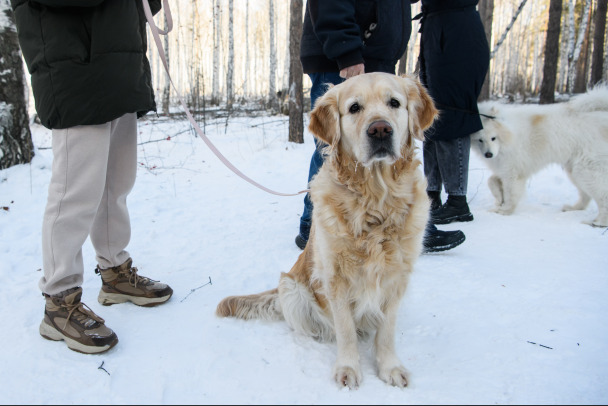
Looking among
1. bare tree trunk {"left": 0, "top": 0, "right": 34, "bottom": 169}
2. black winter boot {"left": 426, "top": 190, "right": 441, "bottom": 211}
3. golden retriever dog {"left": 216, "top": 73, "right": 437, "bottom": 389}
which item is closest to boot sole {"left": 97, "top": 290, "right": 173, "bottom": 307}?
golden retriever dog {"left": 216, "top": 73, "right": 437, "bottom": 389}

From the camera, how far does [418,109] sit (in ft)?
6.59

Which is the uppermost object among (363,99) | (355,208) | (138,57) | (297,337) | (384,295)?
(138,57)

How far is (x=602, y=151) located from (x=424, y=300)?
10.7 ft

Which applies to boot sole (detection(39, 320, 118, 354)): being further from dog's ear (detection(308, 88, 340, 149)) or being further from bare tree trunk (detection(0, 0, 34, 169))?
bare tree trunk (detection(0, 0, 34, 169))

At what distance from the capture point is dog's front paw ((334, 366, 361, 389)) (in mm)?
1628

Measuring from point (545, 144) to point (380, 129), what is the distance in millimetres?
3730

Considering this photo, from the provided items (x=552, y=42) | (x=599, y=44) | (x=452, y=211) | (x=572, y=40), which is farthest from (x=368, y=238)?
(x=572, y=40)

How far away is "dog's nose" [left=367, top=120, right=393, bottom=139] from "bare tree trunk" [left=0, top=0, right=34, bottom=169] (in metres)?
4.51

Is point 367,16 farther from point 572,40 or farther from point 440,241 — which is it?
point 572,40

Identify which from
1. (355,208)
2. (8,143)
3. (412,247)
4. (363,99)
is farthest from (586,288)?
(8,143)

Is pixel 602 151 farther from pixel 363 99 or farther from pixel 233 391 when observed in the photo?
pixel 233 391

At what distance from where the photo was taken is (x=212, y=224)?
3789 mm

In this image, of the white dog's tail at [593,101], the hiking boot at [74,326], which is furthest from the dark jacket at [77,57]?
the white dog's tail at [593,101]

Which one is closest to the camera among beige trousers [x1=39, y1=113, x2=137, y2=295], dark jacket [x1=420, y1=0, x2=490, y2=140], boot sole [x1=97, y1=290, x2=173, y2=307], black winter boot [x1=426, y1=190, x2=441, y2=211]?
beige trousers [x1=39, y1=113, x2=137, y2=295]
